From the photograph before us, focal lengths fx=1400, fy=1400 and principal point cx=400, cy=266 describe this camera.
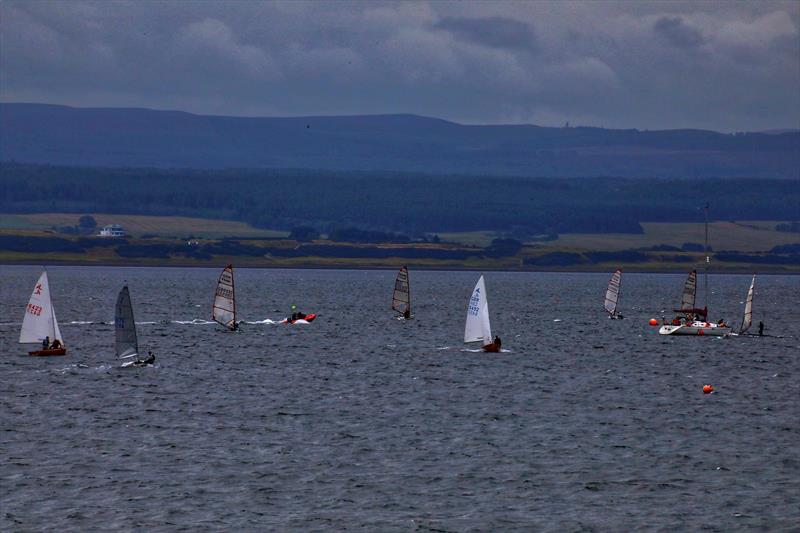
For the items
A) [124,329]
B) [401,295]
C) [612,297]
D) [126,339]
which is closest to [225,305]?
[126,339]

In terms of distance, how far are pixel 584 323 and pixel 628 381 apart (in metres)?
66.0

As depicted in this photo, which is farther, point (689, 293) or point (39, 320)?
point (689, 293)

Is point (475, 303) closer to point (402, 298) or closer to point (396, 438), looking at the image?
point (396, 438)

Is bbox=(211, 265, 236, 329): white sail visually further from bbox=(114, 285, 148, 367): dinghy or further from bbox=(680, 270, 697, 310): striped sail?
bbox=(680, 270, 697, 310): striped sail

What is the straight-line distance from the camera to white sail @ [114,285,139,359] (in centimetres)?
8638

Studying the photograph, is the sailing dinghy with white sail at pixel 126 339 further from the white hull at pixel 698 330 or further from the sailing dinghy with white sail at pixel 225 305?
the white hull at pixel 698 330

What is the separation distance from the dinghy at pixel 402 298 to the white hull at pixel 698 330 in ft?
93.1

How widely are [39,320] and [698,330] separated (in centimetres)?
6265

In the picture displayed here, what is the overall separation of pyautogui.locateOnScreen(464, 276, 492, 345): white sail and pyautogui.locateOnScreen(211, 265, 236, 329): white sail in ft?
67.1

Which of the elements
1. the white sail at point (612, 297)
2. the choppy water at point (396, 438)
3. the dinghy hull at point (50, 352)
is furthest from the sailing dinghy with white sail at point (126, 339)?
the white sail at point (612, 297)

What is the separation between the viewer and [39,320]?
9562cm

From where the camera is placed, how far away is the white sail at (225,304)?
384 feet

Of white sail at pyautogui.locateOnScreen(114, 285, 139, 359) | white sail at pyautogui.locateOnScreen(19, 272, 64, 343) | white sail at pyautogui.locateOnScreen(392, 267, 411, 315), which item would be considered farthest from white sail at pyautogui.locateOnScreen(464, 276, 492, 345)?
white sail at pyautogui.locateOnScreen(392, 267, 411, 315)

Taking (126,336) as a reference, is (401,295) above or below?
below
